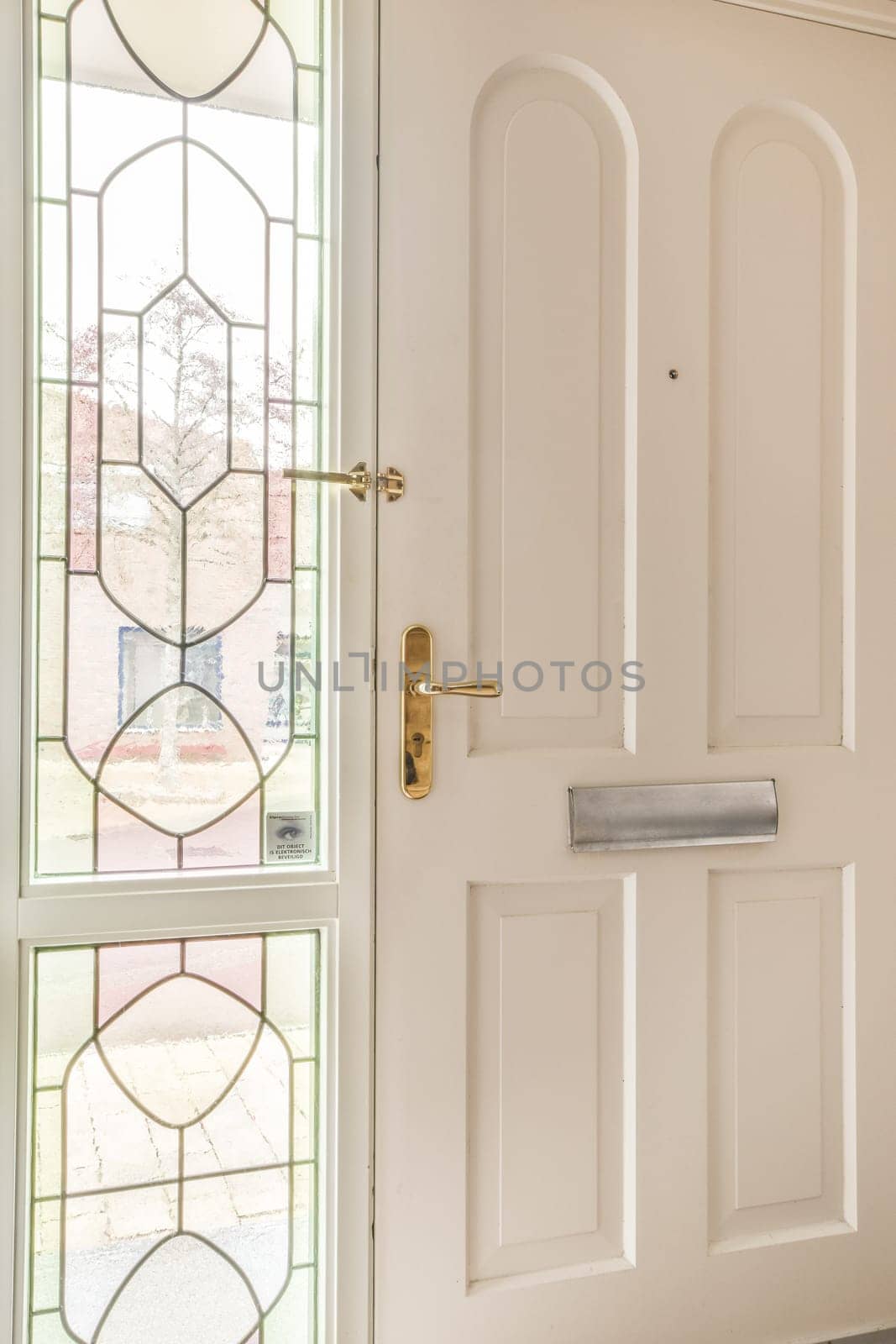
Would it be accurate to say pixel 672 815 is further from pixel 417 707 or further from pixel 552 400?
pixel 552 400

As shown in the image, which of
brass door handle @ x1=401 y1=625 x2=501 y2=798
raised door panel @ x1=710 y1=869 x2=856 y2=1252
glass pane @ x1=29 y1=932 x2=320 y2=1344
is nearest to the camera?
glass pane @ x1=29 y1=932 x2=320 y2=1344

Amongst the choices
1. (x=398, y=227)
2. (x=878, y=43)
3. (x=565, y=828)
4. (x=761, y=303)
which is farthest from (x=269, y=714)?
(x=878, y=43)

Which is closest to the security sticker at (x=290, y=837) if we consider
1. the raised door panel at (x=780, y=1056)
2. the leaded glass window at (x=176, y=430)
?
the leaded glass window at (x=176, y=430)

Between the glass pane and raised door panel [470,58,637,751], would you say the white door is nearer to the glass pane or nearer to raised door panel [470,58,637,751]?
raised door panel [470,58,637,751]

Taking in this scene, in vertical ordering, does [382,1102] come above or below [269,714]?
below

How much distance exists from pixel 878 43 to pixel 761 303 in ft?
1.63

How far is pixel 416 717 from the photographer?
4.52 feet

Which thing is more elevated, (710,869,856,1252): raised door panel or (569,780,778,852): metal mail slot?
(569,780,778,852): metal mail slot

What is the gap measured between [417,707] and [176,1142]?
2.20 feet

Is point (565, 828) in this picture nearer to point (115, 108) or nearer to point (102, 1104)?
point (102, 1104)

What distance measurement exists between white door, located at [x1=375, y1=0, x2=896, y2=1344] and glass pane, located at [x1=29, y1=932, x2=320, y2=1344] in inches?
5.3

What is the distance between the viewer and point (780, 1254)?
60.3 inches

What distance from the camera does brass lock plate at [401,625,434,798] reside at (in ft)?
4.50

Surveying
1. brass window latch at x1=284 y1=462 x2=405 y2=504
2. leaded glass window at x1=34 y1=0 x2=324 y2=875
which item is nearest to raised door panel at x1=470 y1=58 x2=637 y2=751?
brass window latch at x1=284 y1=462 x2=405 y2=504
